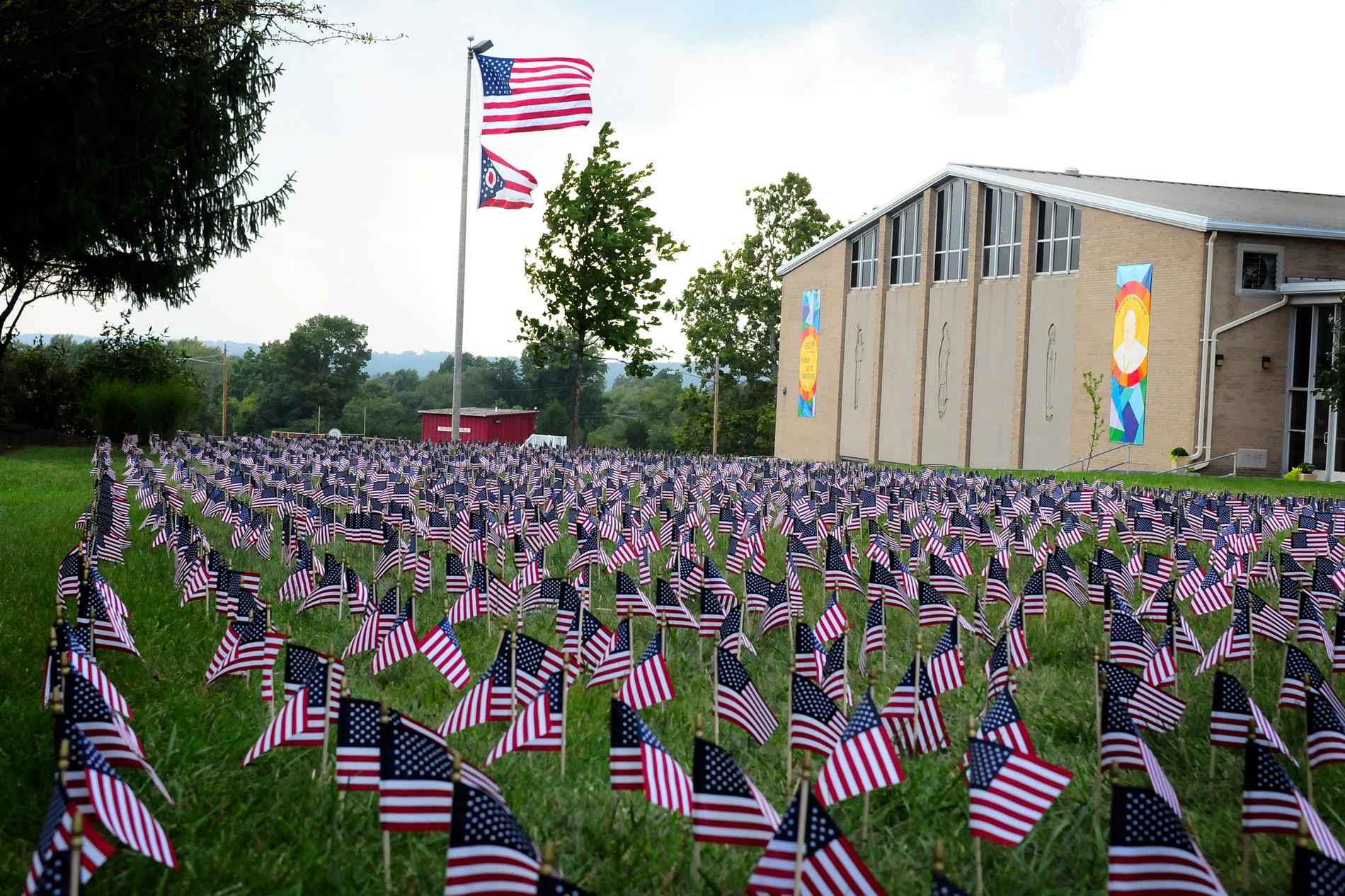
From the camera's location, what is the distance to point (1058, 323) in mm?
39312

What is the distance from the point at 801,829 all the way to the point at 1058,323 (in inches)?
1509

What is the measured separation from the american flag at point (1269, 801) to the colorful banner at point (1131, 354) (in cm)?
3302

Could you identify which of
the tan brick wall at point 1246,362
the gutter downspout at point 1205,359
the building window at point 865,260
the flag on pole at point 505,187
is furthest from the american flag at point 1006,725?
the building window at point 865,260

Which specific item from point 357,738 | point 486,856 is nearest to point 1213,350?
point 357,738

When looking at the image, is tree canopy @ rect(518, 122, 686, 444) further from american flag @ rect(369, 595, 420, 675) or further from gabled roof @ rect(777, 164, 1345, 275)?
american flag @ rect(369, 595, 420, 675)

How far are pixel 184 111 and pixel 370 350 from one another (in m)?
100

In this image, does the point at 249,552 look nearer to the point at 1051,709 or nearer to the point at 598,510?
the point at 598,510

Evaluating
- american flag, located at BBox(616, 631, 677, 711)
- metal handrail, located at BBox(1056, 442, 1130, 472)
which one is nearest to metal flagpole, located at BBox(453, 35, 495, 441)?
metal handrail, located at BBox(1056, 442, 1130, 472)

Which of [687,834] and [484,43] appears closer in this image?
[687,834]

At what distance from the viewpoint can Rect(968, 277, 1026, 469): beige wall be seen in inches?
1613

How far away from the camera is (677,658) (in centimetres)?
752

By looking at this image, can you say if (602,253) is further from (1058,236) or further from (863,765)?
(863,765)

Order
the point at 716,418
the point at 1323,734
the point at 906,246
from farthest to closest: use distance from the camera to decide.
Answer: the point at 716,418
the point at 906,246
the point at 1323,734

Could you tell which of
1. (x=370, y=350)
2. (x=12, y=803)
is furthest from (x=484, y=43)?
(x=370, y=350)
